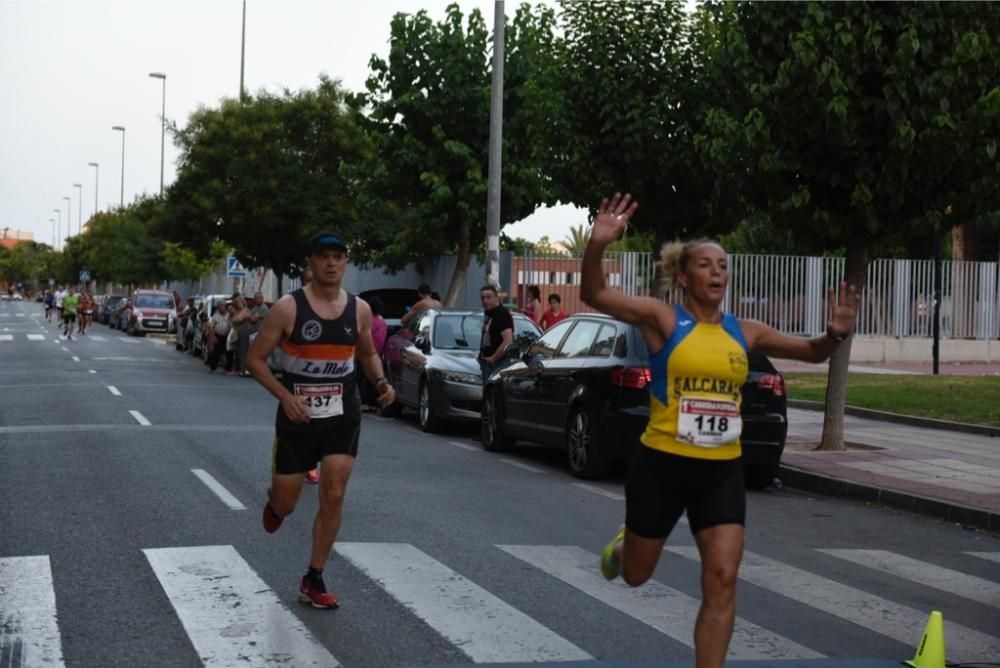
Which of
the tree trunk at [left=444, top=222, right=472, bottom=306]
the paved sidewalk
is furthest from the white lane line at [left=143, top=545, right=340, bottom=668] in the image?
the tree trunk at [left=444, top=222, right=472, bottom=306]

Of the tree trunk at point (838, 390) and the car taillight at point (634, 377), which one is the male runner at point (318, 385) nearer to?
the car taillight at point (634, 377)

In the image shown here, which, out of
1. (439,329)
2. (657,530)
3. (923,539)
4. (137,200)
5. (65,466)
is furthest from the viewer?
(137,200)

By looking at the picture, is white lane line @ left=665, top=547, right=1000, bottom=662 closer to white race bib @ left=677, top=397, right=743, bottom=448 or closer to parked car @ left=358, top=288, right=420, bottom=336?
white race bib @ left=677, top=397, right=743, bottom=448

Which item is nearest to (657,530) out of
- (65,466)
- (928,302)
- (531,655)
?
(531,655)

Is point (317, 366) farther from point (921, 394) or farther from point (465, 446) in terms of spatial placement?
point (921, 394)

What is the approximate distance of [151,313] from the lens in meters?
55.1

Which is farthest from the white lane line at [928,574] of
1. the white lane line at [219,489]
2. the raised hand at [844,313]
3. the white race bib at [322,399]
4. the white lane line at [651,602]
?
the white lane line at [219,489]

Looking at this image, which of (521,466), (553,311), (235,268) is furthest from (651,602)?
(235,268)

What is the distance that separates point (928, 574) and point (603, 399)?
4282 millimetres

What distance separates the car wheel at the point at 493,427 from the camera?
597 inches

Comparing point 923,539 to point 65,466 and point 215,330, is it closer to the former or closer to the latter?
point 65,466

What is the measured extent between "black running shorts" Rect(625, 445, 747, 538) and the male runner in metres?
2.02

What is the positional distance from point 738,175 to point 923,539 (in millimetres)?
5789

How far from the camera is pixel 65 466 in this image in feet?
41.9
